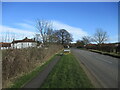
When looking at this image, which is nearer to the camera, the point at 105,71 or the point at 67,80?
the point at 67,80

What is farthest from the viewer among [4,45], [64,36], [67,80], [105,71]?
[64,36]

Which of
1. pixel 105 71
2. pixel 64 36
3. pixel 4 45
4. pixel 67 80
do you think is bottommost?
pixel 105 71

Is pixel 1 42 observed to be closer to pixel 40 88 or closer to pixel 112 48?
pixel 40 88

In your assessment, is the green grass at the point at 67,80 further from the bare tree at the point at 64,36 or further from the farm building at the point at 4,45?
the bare tree at the point at 64,36

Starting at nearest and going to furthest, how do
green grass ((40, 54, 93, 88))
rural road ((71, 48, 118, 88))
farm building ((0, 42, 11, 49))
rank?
green grass ((40, 54, 93, 88))
rural road ((71, 48, 118, 88))
farm building ((0, 42, 11, 49))

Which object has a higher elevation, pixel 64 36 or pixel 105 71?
pixel 64 36

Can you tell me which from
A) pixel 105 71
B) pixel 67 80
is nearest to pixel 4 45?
pixel 67 80

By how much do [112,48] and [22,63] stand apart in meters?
33.6

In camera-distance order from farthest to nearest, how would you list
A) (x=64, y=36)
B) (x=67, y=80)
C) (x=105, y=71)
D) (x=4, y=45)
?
(x=64, y=36)
(x=105, y=71)
(x=4, y=45)
(x=67, y=80)

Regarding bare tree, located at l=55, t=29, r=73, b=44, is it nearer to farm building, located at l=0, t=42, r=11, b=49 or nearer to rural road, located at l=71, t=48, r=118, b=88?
rural road, located at l=71, t=48, r=118, b=88

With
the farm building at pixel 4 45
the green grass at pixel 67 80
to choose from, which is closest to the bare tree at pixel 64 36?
the green grass at pixel 67 80

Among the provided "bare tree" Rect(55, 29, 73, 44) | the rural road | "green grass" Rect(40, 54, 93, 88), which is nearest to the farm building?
"green grass" Rect(40, 54, 93, 88)

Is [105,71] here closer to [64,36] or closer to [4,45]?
[4,45]

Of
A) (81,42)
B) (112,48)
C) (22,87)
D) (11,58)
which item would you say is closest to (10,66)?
(11,58)
